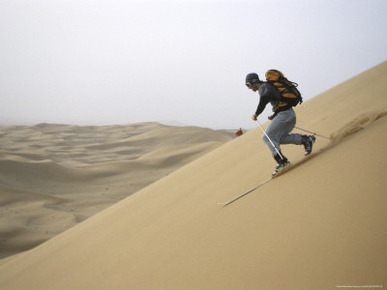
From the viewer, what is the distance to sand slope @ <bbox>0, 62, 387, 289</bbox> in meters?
1.83

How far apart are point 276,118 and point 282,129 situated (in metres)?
0.14

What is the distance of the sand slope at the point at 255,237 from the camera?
6.00ft

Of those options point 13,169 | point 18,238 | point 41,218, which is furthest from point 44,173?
point 18,238

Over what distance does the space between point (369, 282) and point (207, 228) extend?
1791mm

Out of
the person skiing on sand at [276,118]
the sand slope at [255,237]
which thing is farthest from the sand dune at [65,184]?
the person skiing on sand at [276,118]

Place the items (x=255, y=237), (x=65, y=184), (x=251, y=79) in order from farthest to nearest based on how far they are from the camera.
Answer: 1. (x=65, y=184)
2. (x=251, y=79)
3. (x=255, y=237)

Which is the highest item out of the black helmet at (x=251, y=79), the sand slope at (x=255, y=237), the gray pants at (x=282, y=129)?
the black helmet at (x=251, y=79)

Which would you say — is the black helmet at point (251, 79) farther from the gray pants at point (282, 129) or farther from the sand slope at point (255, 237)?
the sand slope at point (255, 237)

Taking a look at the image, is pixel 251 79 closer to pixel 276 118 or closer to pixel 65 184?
pixel 276 118

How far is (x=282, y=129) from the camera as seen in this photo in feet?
12.8

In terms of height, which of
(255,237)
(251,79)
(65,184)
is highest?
(251,79)

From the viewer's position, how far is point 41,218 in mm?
10578

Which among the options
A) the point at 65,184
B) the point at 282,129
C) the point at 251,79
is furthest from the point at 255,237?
the point at 65,184

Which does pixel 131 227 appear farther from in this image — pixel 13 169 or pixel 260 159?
pixel 13 169
